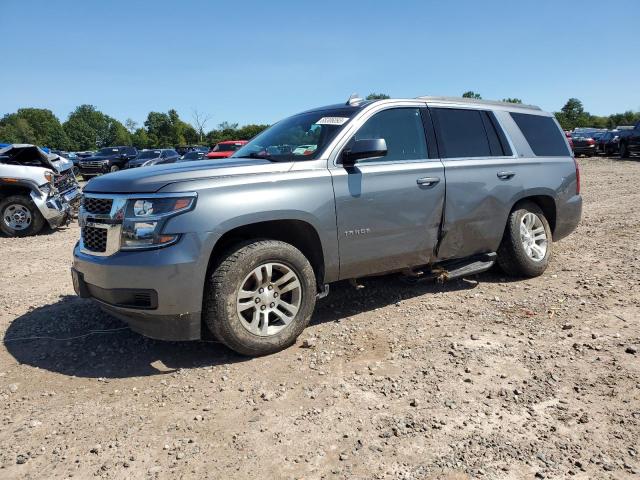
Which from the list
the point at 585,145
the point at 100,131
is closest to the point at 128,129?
the point at 100,131

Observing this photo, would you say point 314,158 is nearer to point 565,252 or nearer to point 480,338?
point 480,338

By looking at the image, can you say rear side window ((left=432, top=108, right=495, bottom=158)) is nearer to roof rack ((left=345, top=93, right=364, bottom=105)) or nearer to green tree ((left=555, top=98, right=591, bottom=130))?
roof rack ((left=345, top=93, right=364, bottom=105))

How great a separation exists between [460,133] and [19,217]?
812cm

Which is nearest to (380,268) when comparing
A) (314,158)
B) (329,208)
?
(329,208)

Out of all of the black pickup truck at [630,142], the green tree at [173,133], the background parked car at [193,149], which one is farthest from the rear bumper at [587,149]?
the green tree at [173,133]

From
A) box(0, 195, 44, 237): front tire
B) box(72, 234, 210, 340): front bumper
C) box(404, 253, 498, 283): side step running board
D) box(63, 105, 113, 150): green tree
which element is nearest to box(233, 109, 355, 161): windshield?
box(72, 234, 210, 340): front bumper

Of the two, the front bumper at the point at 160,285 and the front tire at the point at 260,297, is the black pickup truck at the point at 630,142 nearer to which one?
the front tire at the point at 260,297

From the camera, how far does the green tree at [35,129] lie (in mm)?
99375

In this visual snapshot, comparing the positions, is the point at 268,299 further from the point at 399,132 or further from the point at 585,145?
the point at 585,145

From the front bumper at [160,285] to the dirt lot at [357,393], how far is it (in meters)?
0.38

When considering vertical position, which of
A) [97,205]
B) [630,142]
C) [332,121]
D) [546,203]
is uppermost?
[630,142]

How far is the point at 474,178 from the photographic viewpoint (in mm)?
4648

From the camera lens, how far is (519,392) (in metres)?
2.99

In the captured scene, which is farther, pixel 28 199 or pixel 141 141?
pixel 141 141
